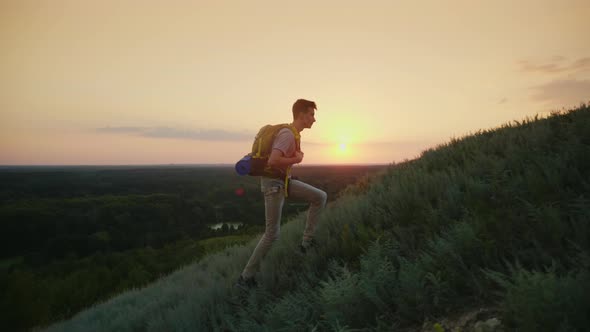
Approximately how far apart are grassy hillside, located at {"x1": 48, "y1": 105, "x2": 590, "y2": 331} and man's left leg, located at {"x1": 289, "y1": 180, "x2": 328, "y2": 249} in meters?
0.38

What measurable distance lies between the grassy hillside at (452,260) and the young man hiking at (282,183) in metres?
0.58

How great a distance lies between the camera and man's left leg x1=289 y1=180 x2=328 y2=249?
15.3ft

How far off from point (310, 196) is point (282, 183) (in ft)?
1.87

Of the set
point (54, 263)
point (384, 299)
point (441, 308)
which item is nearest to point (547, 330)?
point (441, 308)

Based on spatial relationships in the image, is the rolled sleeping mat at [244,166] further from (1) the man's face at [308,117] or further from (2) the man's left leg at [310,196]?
(1) the man's face at [308,117]

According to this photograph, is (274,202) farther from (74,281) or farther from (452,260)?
(74,281)

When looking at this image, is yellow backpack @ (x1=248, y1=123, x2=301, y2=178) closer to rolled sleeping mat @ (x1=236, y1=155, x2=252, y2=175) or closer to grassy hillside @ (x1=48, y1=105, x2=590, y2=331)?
rolled sleeping mat @ (x1=236, y1=155, x2=252, y2=175)

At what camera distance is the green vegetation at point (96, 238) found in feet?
122

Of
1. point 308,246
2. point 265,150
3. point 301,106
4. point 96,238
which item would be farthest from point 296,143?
point 96,238

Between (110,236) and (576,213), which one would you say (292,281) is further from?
(110,236)

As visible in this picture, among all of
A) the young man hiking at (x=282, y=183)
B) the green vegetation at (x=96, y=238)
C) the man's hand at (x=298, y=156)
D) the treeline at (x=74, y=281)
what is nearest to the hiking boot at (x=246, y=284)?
the young man hiking at (x=282, y=183)

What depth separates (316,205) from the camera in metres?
4.88

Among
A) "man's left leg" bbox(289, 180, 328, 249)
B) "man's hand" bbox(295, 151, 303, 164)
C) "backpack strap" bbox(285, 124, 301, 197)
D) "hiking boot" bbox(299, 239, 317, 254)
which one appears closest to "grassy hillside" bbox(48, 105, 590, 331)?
"hiking boot" bbox(299, 239, 317, 254)

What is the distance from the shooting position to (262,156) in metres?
4.45
